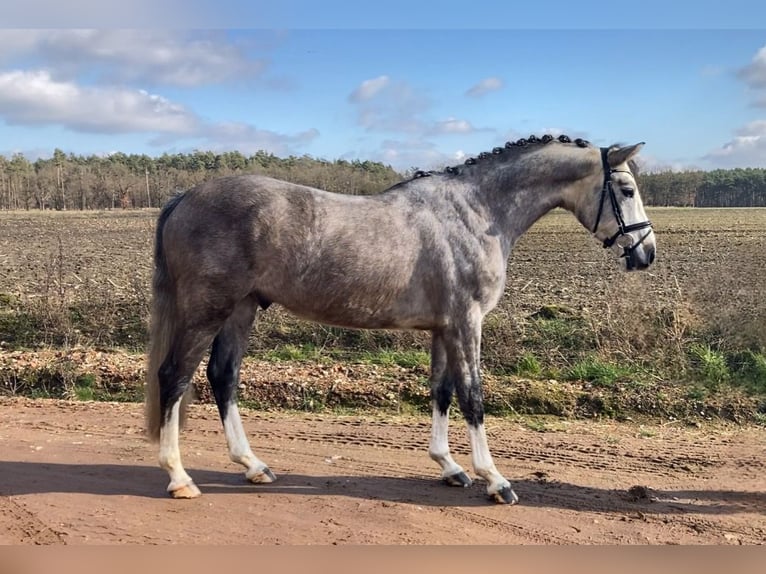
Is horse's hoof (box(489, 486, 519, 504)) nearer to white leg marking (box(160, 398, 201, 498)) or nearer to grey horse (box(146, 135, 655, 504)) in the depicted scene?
grey horse (box(146, 135, 655, 504))

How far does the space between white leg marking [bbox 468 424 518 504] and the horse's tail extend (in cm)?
227

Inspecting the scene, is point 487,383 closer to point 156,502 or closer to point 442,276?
point 442,276

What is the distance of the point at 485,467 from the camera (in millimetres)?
4398

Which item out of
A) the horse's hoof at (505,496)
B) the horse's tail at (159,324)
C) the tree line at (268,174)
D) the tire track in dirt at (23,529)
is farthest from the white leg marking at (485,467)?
the tree line at (268,174)

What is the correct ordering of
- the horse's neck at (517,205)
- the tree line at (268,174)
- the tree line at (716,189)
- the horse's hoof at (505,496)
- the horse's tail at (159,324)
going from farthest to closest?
1. the tree line at (716,189)
2. the tree line at (268,174)
3. the horse's neck at (517,205)
4. the horse's tail at (159,324)
5. the horse's hoof at (505,496)

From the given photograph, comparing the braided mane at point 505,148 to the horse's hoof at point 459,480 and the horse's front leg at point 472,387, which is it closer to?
the horse's front leg at point 472,387

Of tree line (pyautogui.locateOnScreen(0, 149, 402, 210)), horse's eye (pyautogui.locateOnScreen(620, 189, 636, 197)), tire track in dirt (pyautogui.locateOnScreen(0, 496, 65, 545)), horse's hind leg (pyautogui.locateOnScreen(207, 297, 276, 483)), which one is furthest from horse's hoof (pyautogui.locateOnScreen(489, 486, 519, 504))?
tree line (pyautogui.locateOnScreen(0, 149, 402, 210))

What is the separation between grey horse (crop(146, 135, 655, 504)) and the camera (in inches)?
165

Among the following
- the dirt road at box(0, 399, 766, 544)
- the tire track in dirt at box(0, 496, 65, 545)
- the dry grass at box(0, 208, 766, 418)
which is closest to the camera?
the tire track in dirt at box(0, 496, 65, 545)

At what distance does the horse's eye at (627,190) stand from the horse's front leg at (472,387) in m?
1.40

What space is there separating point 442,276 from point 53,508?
10.0ft

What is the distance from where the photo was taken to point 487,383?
7.13 metres

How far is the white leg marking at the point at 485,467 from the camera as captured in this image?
14.3ft

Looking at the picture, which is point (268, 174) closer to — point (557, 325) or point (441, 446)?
point (557, 325)
